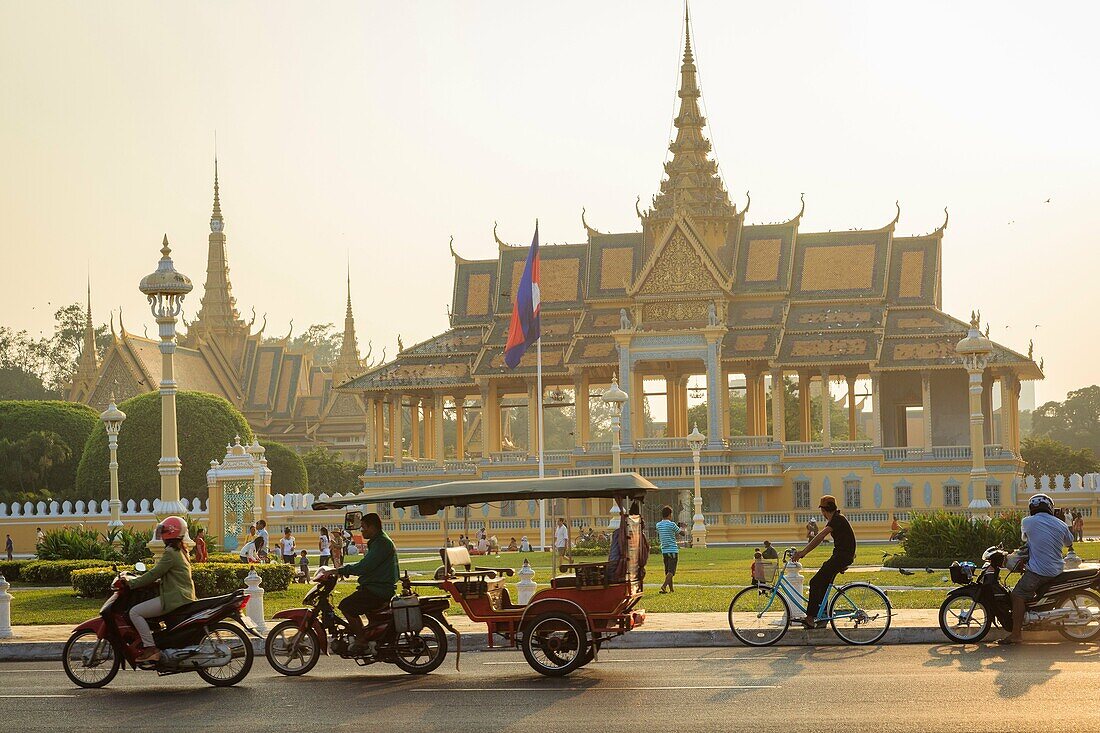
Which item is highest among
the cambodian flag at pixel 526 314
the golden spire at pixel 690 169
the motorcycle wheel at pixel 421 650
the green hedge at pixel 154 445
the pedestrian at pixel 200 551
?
the golden spire at pixel 690 169

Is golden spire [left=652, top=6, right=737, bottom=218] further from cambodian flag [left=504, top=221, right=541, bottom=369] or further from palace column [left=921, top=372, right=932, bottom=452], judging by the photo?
cambodian flag [left=504, top=221, right=541, bottom=369]

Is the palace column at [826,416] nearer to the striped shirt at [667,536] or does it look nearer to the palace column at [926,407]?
the palace column at [926,407]

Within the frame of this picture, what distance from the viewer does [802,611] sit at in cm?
1752

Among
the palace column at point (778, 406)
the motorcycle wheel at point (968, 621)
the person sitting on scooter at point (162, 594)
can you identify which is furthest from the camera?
the palace column at point (778, 406)

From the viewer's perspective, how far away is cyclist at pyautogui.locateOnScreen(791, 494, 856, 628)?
17047mm

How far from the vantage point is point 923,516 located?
32312 millimetres

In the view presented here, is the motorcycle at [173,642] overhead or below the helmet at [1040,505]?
below

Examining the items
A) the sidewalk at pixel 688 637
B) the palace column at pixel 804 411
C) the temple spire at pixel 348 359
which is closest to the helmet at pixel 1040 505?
the sidewalk at pixel 688 637

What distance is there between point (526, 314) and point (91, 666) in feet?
101

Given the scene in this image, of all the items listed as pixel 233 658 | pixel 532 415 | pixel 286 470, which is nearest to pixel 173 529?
pixel 233 658

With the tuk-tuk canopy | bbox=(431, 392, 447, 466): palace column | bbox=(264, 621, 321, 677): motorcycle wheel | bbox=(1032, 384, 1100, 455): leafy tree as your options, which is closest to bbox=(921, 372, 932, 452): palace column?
bbox=(431, 392, 447, 466): palace column

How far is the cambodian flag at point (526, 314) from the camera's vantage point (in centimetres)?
4497

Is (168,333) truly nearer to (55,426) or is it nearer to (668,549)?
(668,549)

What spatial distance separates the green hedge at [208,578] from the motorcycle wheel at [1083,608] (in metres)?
13.2
